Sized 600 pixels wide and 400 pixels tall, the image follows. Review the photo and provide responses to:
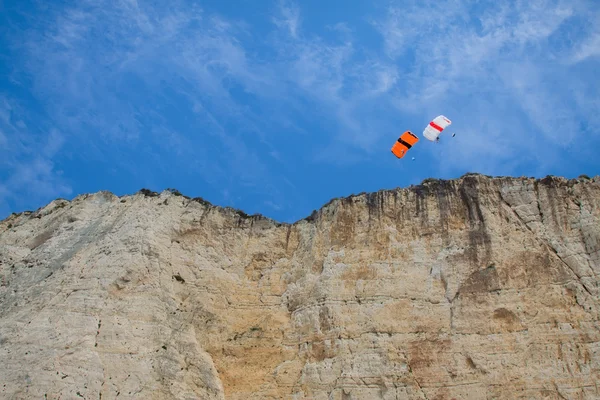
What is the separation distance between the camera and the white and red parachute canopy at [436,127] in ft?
106

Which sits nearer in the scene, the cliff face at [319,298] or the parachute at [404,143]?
the cliff face at [319,298]

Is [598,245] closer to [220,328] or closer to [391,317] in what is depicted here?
[391,317]

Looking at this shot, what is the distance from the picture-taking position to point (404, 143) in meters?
32.9

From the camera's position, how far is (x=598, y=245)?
28.1 m

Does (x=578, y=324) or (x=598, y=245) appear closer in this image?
(x=578, y=324)

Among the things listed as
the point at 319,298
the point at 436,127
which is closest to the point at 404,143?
the point at 436,127

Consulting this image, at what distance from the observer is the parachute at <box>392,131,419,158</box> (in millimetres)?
32781

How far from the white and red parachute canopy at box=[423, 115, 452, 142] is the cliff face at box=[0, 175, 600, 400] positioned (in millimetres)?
2371

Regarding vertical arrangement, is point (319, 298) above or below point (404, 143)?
below

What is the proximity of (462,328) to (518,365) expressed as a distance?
106 inches

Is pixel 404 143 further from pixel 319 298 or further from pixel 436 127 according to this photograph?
pixel 319 298

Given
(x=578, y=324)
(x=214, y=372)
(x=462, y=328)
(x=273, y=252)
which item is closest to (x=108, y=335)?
(x=214, y=372)

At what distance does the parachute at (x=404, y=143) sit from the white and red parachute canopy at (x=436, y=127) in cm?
74

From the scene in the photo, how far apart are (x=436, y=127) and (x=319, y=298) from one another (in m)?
10.5
